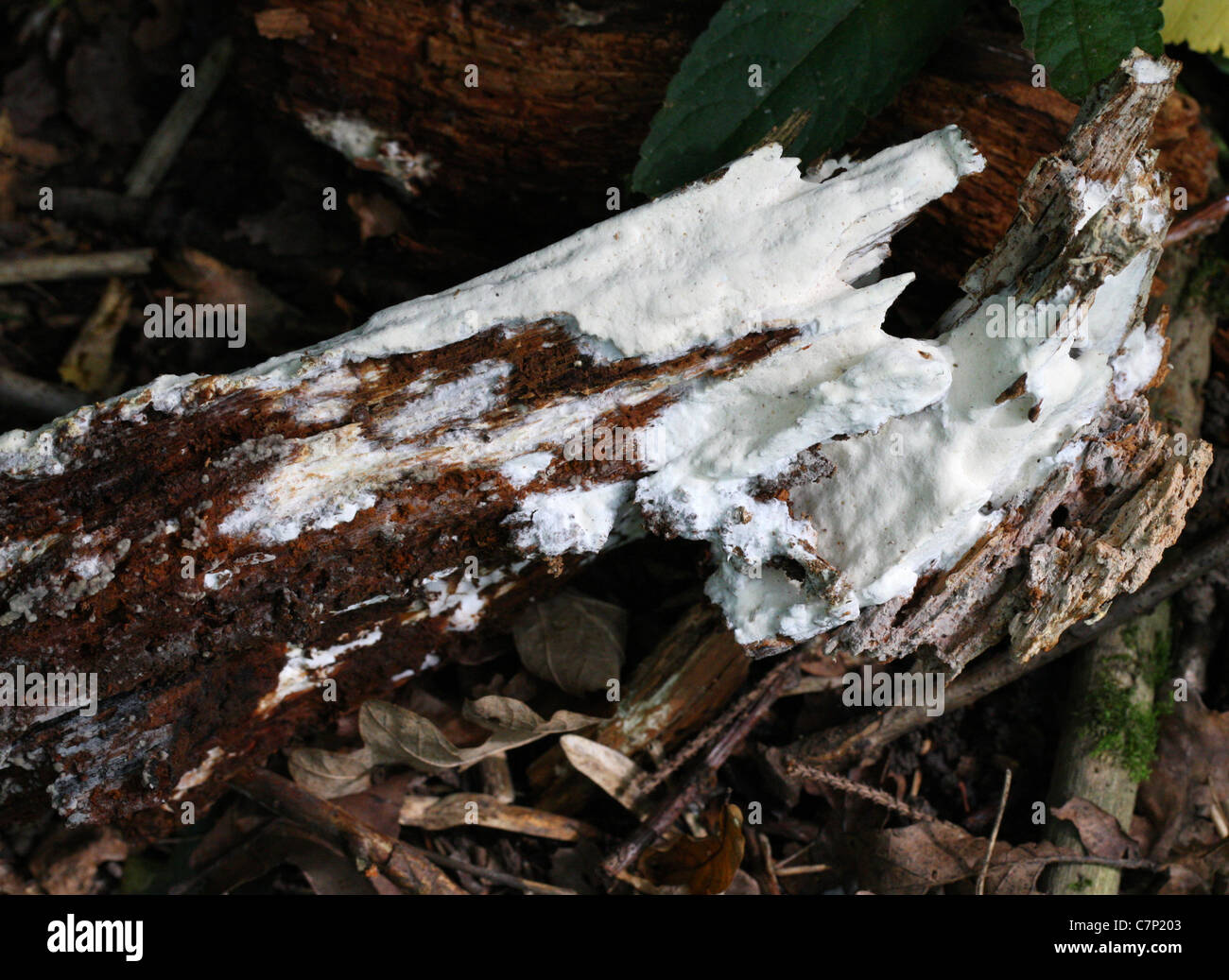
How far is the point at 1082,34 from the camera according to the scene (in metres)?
2.01

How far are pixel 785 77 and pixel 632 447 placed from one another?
984mm

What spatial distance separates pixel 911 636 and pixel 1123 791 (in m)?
0.86

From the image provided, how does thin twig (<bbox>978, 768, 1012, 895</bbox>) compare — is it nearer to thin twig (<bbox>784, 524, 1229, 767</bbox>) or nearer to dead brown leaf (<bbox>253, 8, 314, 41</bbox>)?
thin twig (<bbox>784, 524, 1229, 767</bbox>)

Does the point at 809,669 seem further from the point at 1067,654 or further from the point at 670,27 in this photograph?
the point at 670,27

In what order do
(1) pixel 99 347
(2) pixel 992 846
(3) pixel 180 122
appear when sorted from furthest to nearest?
(3) pixel 180 122 → (1) pixel 99 347 → (2) pixel 992 846

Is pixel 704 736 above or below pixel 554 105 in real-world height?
below

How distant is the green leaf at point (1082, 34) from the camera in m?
1.99

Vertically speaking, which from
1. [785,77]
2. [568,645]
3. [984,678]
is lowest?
[984,678]

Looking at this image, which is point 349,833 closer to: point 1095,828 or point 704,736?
point 704,736

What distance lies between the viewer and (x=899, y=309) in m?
2.52

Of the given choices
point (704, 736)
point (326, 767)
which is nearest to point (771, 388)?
point (704, 736)

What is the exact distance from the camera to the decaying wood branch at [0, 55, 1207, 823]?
1836 millimetres

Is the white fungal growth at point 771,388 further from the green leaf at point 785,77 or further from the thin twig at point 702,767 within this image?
the thin twig at point 702,767

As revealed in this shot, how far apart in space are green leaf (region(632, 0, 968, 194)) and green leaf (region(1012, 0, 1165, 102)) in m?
0.26
